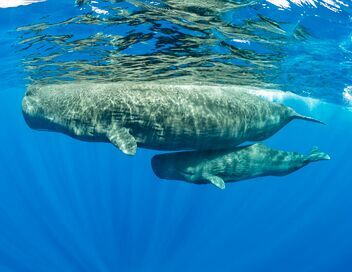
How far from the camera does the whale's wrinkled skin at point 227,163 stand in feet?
28.4

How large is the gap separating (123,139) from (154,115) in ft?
3.69

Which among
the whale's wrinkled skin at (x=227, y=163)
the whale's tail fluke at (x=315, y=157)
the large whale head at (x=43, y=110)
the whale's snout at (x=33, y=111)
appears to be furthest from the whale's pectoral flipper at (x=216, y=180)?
the whale's snout at (x=33, y=111)

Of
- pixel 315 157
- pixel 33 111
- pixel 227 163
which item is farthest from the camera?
pixel 33 111

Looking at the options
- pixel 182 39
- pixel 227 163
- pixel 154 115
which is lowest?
pixel 227 163

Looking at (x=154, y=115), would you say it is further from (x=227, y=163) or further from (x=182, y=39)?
(x=182, y=39)

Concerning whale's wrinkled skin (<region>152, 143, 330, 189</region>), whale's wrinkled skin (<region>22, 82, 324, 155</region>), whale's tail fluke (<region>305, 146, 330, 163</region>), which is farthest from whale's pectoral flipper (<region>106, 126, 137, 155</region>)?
whale's tail fluke (<region>305, 146, 330, 163</region>)

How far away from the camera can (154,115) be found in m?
8.54

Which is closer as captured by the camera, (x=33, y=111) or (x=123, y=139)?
(x=123, y=139)

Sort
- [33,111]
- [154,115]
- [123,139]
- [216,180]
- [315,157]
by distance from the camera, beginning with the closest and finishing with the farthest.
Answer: [123,139]
[216,180]
[154,115]
[315,157]
[33,111]

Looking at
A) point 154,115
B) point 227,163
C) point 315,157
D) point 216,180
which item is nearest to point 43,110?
point 154,115

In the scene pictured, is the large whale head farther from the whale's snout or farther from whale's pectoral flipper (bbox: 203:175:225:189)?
whale's pectoral flipper (bbox: 203:175:225:189)

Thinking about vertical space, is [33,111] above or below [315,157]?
above

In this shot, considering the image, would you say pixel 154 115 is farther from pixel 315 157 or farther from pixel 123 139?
pixel 315 157

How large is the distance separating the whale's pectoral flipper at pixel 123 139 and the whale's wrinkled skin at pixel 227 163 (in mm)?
1229
